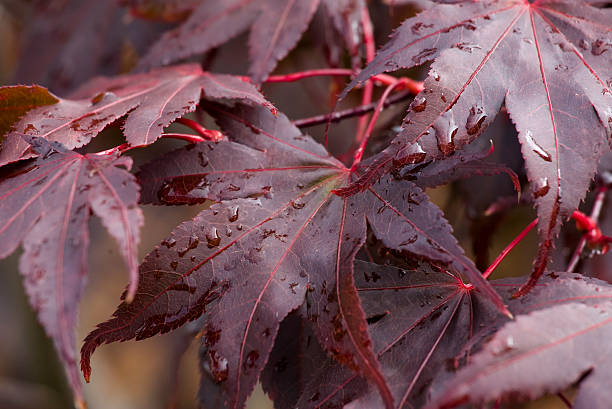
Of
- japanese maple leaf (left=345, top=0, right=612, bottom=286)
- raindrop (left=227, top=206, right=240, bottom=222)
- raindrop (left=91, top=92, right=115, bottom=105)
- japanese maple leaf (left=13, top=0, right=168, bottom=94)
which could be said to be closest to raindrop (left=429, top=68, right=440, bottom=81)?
japanese maple leaf (left=345, top=0, right=612, bottom=286)

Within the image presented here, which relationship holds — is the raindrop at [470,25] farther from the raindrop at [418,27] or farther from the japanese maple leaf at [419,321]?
the japanese maple leaf at [419,321]

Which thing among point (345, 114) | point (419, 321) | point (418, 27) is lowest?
point (419, 321)

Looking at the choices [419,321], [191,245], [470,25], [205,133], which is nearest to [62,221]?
[191,245]

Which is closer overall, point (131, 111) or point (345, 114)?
point (131, 111)

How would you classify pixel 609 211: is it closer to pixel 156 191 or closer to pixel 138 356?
pixel 156 191

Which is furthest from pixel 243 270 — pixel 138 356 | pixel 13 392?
pixel 138 356

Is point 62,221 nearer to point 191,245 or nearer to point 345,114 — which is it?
point 191,245

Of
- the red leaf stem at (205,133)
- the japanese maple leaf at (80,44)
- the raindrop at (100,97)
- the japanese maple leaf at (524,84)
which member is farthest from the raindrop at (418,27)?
the japanese maple leaf at (80,44)
